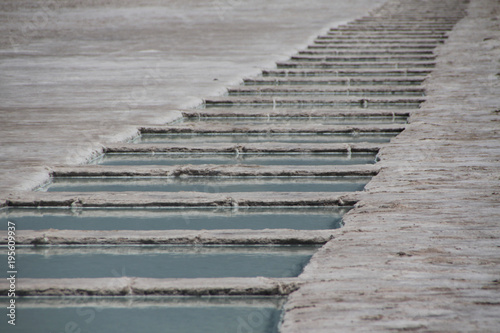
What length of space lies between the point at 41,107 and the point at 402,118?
2.54 meters

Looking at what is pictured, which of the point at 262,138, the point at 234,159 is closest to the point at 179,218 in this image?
the point at 234,159

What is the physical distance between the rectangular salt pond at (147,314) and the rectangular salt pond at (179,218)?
23.9 inches

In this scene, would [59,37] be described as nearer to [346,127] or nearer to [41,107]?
[41,107]

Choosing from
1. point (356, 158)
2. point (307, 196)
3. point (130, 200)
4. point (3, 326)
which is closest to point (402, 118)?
point (356, 158)

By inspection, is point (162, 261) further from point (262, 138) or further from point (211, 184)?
point (262, 138)

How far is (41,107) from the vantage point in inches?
193

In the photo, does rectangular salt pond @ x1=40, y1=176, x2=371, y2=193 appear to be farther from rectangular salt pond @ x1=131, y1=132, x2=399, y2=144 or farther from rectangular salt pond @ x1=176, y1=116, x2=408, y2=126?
rectangular salt pond @ x1=176, y1=116, x2=408, y2=126

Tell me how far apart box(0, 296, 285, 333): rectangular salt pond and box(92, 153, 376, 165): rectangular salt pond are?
5.28 ft

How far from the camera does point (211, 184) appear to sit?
3062 mm

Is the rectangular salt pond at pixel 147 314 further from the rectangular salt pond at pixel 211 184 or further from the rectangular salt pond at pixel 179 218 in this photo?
the rectangular salt pond at pixel 211 184

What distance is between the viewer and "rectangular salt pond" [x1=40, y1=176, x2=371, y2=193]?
9.78ft

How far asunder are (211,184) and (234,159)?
19.5 inches

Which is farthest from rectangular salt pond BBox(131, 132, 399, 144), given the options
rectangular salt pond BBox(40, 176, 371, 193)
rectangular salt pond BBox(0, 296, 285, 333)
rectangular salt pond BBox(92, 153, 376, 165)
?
rectangular salt pond BBox(0, 296, 285, 333)

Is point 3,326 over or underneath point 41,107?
underneath
